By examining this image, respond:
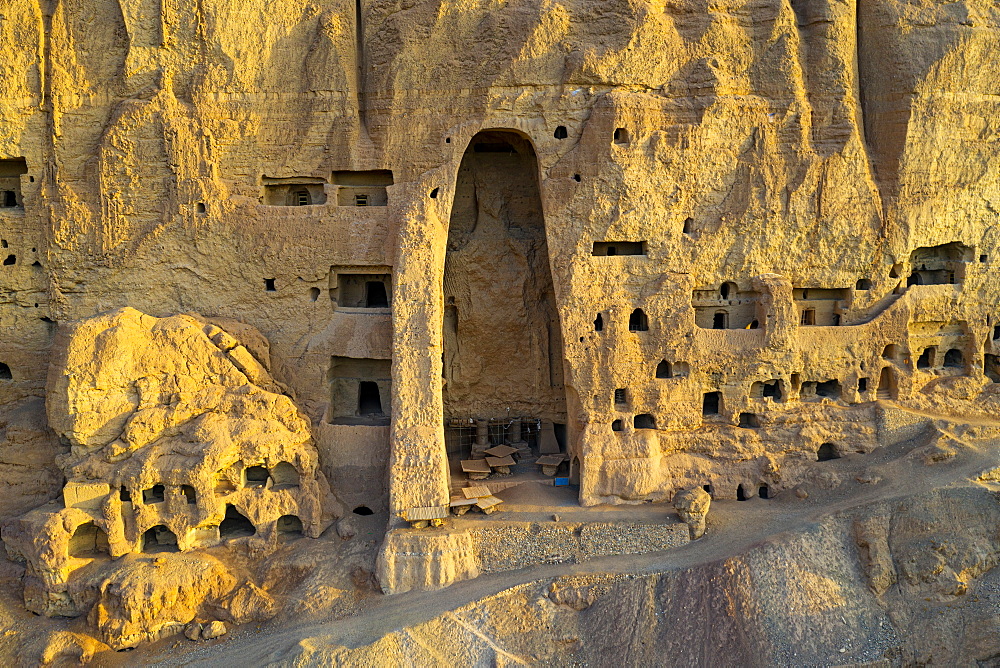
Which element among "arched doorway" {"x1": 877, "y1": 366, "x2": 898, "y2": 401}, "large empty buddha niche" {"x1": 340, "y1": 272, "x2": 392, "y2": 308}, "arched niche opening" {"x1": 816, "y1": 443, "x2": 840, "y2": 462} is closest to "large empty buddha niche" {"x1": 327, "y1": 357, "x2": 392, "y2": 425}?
"large empty buddha niche" {"x1": 340, "y1": 272, "x2": 392, "y2": 308}

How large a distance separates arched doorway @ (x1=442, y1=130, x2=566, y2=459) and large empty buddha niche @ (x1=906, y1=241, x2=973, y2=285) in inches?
Answer: 380

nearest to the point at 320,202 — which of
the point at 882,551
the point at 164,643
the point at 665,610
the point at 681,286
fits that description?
the point at 681,286

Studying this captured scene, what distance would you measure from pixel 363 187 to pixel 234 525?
337 inches

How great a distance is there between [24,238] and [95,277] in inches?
82.0

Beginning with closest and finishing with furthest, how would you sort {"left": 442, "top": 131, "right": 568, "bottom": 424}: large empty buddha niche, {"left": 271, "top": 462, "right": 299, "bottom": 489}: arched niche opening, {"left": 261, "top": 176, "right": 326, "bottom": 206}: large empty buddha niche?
{"left": 271, "top": 462, "right": 299, "bottom": 489}: arched niche opening < {"left": 261, "top": 176, "right": 326, "bottom": 206}: large empty buddha niche < {"left": 442, "top": 131, "right": 568, "bottom": 424}: large empty buddha niche

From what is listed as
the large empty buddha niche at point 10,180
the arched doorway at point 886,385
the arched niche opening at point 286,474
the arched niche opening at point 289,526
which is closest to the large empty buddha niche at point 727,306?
the arched doorway at point 886,385

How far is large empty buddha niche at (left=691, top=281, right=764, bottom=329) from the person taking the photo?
65.2 feet

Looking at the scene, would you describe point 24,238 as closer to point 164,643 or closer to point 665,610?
point 164,643

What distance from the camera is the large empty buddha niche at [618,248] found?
19.7 meters

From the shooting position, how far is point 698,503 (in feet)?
56.8

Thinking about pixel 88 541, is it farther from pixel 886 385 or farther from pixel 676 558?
pixel 886 385

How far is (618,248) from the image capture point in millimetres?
19828

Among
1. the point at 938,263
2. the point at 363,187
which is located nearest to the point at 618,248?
the point at 363,187

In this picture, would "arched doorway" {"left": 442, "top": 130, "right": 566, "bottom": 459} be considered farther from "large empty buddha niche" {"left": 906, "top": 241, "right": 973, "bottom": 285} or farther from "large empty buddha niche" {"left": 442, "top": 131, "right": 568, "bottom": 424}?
"large empty buddha niche" {"left": 906, "top": 241, "right": 973, "bottom": 285}
